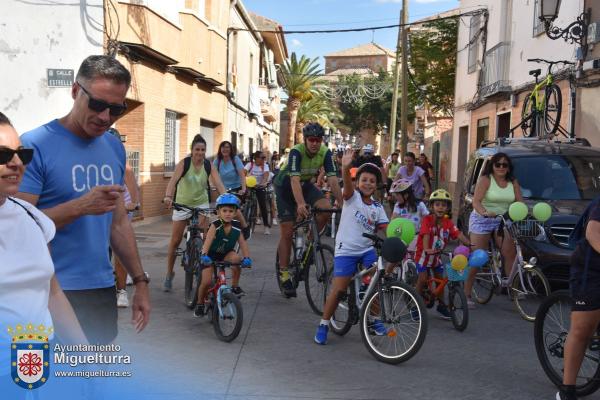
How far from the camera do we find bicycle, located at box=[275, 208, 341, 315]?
699 cm

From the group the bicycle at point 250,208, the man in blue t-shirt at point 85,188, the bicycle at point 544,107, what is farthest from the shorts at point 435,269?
the bicycle at point 544,107

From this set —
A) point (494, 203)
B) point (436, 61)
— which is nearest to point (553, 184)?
point (494, 203)

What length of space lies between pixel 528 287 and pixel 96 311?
5.39 meters

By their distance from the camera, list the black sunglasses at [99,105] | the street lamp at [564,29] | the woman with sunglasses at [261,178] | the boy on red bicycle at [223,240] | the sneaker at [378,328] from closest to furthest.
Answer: the black sunglasses at [99,105] → the sneaker at [378,328] → the boy on red bicycle at [223,240] → the street lamp at [564,29] → the woman with sunglasses at [261,178]

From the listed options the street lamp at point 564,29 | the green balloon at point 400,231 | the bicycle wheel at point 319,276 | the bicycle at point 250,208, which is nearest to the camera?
the green balloon at point 400,231

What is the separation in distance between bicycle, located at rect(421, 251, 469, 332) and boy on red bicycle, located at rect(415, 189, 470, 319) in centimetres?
7

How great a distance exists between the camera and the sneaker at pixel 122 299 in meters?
7.08

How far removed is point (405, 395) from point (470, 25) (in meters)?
21.2

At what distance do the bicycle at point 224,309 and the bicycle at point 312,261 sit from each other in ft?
3.71

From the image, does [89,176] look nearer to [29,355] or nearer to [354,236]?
[29,355]

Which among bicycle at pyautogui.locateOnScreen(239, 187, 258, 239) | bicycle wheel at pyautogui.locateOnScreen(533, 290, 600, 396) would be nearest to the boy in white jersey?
bicycle wheel at pyautogui.locateOnScreen(533, 290, 600, 396)

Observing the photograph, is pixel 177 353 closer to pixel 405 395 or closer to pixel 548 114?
pixel 405 395

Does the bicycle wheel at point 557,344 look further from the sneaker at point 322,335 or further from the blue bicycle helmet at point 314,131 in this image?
the blue bicycle helmet at point 314,131

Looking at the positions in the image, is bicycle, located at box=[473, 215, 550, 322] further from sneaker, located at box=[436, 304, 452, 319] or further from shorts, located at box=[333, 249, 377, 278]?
shorts, located at box=[333, 249, 377, 278]
